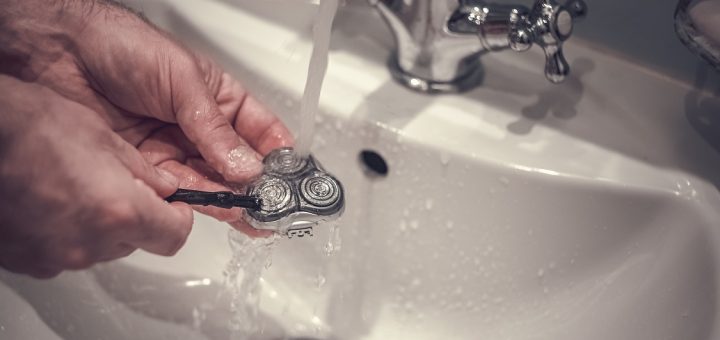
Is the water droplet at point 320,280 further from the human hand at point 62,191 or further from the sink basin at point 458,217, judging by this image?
the human hand at point 62,191

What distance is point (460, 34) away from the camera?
0.42 metres

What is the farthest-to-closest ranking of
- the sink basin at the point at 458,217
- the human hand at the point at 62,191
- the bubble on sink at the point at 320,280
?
the bubble on sink at the point at 320,280, the sink basin at the point at 458,217, the human hand at the point at 62,191

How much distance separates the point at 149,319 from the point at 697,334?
1.14 feet

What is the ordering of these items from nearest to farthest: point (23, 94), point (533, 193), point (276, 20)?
point (23, 94), point (533, 193), point (276, 20)

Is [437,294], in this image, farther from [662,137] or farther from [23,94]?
[23,94]

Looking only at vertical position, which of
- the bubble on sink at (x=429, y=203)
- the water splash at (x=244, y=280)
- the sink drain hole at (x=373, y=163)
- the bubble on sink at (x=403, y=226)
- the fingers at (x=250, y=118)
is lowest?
the water splash at (x=244, y=280)

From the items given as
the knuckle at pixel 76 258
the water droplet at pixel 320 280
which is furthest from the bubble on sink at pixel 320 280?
the knuckle at pixel 76 258

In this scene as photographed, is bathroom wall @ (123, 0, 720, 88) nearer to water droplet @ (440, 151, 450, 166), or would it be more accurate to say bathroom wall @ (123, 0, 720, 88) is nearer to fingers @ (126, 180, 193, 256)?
water droplet @ (440, 151, 450, 166)

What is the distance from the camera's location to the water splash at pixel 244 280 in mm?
442

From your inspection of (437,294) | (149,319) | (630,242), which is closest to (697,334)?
(630,242)

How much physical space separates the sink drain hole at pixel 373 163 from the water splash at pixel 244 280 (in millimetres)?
86

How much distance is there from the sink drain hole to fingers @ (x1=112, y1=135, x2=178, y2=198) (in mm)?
151

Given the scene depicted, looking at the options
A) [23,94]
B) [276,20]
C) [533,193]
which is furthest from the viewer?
[276,20]

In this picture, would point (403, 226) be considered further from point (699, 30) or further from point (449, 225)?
point (699, 30)
